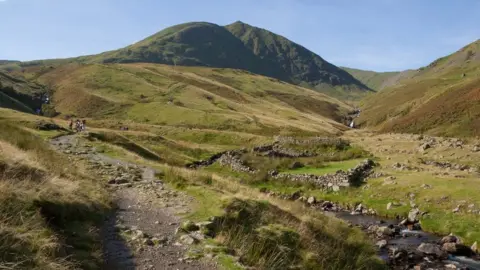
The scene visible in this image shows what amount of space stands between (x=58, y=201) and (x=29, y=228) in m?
3.20

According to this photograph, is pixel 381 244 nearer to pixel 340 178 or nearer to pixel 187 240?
pixel 187 240

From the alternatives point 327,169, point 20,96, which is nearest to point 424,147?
point 327,169

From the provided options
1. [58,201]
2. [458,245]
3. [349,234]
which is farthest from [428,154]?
[58,201]

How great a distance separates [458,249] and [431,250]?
1.59 metres

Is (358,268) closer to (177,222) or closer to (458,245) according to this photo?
(177,222)

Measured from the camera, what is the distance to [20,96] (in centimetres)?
11581

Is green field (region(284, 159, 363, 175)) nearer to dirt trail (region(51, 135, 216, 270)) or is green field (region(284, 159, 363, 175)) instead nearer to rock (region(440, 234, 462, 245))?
rock (region(440, 234, 462, 245))

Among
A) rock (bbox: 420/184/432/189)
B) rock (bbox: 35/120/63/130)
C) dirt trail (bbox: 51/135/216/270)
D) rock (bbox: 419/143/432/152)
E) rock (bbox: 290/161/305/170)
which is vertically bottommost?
rock (bbox: 290/161/305/170)

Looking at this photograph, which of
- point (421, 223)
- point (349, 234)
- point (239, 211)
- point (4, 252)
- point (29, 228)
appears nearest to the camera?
point (4, 252)

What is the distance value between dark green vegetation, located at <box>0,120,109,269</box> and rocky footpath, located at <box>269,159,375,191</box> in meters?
28.8

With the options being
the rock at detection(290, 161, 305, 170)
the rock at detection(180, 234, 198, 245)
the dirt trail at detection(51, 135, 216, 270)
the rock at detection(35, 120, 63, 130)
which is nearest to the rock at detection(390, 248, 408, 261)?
the dirt trail at detection(51, 135, 216, 270)

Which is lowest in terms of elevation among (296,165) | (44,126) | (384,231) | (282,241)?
(296,165)

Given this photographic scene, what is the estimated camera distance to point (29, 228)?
34.8 ft

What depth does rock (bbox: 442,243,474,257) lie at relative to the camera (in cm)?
2348
